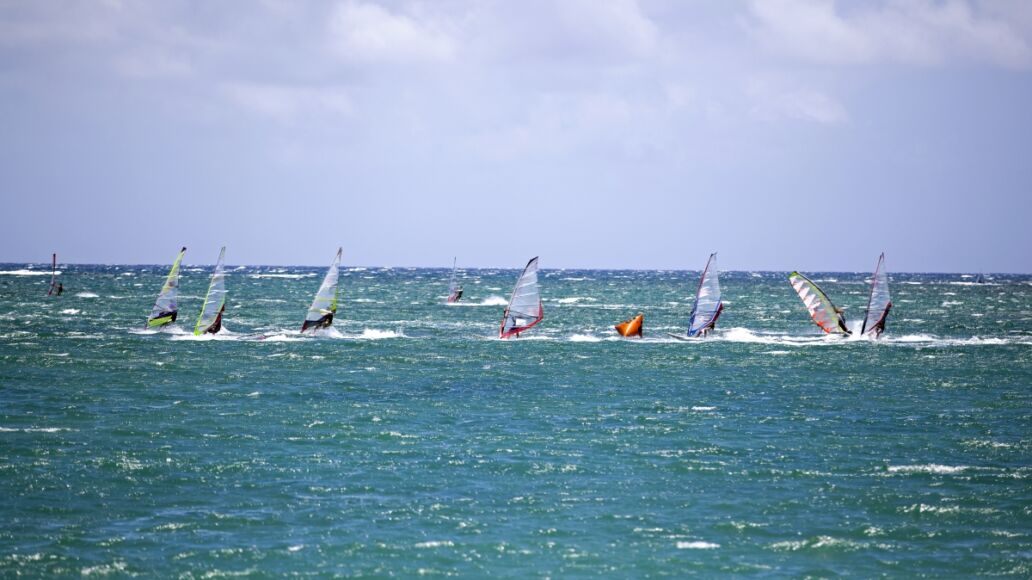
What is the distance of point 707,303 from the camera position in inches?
2462

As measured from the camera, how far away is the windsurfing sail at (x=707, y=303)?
59156mm

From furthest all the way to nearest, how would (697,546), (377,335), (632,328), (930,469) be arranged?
(632,328) → (377,335) → (930,469) → (697,546)

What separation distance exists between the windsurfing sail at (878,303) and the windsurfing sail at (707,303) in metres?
8.80

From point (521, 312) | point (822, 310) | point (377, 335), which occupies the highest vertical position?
point (822, 310)

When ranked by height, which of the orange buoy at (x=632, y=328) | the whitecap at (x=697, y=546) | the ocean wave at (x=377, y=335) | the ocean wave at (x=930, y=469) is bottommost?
the whitecap at (x=697, y=546)

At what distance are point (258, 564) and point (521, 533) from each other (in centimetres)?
501

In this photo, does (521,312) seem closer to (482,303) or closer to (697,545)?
(697,545)

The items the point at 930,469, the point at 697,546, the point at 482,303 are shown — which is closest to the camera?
the point at 697,546

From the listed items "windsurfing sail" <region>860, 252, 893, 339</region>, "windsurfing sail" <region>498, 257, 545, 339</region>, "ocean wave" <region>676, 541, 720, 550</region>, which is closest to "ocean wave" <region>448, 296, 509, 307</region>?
"windsurfing sail" <region>498, 257, 545, 339</region>

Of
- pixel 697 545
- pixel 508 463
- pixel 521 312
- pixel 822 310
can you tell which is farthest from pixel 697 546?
pixel 822 310

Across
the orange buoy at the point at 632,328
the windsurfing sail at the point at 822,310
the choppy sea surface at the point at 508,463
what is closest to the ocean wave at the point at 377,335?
the choppy sea surface at the point at 508,463

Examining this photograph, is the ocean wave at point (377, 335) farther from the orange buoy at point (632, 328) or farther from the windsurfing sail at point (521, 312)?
the orange buoy at point (632, 328)

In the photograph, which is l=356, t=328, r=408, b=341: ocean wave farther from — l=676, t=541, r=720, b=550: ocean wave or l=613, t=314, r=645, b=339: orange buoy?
l=676, t=541, r=720, b=550: ocean wave

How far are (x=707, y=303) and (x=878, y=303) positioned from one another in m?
10.1
